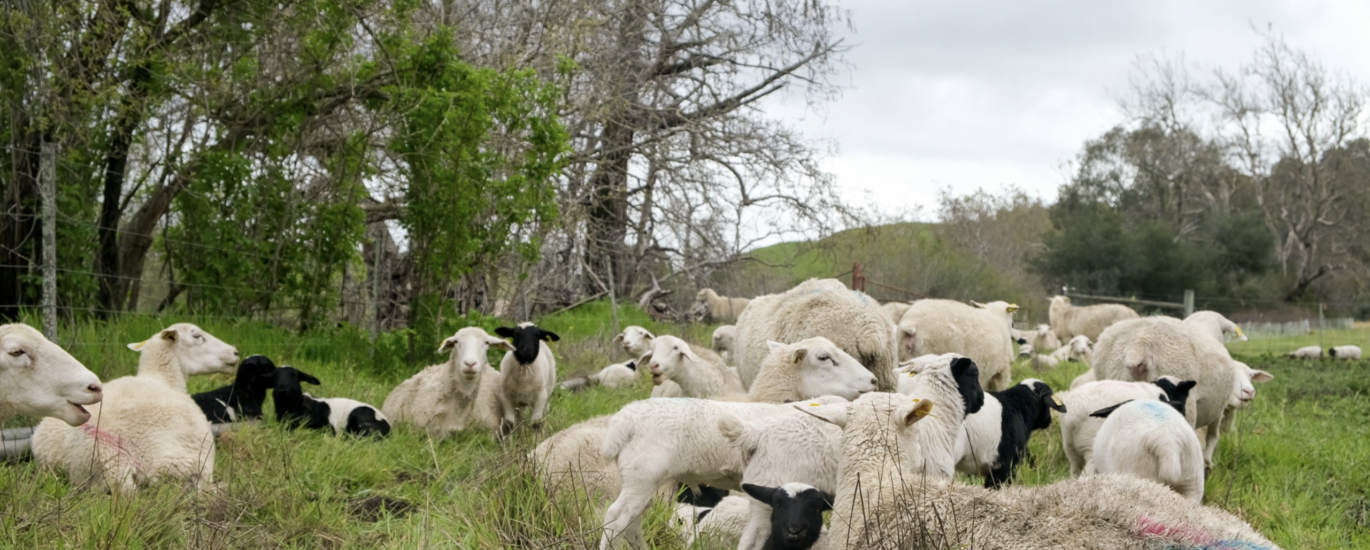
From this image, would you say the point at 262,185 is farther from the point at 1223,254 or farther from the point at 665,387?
the point at 1223,254

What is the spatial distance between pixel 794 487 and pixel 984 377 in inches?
270

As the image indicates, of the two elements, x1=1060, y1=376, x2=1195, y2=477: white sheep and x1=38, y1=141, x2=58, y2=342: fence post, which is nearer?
x1=1060, y1=376, x2=1195, y2=477: white sheep

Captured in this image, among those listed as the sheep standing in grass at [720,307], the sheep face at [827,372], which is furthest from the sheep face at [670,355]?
the sheep standing in grass at [720,307]

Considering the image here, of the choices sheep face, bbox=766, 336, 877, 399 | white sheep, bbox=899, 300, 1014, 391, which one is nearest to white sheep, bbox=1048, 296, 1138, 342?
white sheep, bbox=899, 300, 1014, 391

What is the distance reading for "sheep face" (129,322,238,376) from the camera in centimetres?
673

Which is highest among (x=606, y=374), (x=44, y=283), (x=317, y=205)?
(x=317, y=205)

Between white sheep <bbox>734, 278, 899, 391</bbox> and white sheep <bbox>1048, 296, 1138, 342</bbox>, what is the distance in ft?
Result: 47.0

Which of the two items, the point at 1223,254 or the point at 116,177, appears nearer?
the point at 116,177

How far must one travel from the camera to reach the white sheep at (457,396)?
299 inches

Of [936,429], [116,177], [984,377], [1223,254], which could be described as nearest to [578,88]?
[116,177]

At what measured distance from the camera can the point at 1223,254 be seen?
1539 inches

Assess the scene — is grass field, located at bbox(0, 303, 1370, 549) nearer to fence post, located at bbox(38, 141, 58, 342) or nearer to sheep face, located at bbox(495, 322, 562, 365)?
fence post, located at bbox(38, 141, 58, 342)

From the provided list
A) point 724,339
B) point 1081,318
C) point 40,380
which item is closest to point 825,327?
point 724,339

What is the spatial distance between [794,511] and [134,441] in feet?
11.7
